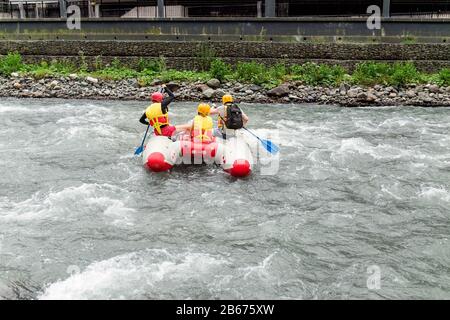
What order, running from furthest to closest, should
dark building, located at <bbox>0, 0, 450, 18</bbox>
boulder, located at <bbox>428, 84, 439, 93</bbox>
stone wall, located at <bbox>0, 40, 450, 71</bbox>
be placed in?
dark building, located at <bbox>0, 0, 450, 18</bbox> → stone wall, located at <bbox>0, 40, 450, 71</bbox> → boulder, located at <bbox>428, 84, 439, 93</bbox>

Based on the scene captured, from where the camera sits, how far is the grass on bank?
59.6 feet

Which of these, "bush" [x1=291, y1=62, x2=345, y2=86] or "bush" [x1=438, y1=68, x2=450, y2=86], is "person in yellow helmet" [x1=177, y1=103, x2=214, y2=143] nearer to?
"bush" [x1=291, y1=62, x2=345, y2=86]

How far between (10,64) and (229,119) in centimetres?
1238

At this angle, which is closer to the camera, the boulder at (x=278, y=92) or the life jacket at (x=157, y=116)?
the life jacket at (x=157, y=116)

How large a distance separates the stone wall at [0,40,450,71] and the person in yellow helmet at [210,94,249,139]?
865 cm

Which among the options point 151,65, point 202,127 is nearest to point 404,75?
point 151,65

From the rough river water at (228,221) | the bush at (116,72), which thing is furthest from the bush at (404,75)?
the bush at (116,72)

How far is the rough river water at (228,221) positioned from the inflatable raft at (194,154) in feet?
0.69

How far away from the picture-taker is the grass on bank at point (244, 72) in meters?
18.2

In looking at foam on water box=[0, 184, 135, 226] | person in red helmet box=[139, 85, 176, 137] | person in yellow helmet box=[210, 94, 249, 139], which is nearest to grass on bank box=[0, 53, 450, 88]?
person in yellow helmet box=[210, 94, 249, 139]

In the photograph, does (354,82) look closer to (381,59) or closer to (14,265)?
Result: (381,59)

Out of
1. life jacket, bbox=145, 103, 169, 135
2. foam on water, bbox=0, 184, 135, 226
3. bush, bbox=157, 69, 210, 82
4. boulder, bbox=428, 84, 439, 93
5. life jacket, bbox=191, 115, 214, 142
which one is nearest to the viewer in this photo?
foam on water, bbox=0, 184, 135, 226
